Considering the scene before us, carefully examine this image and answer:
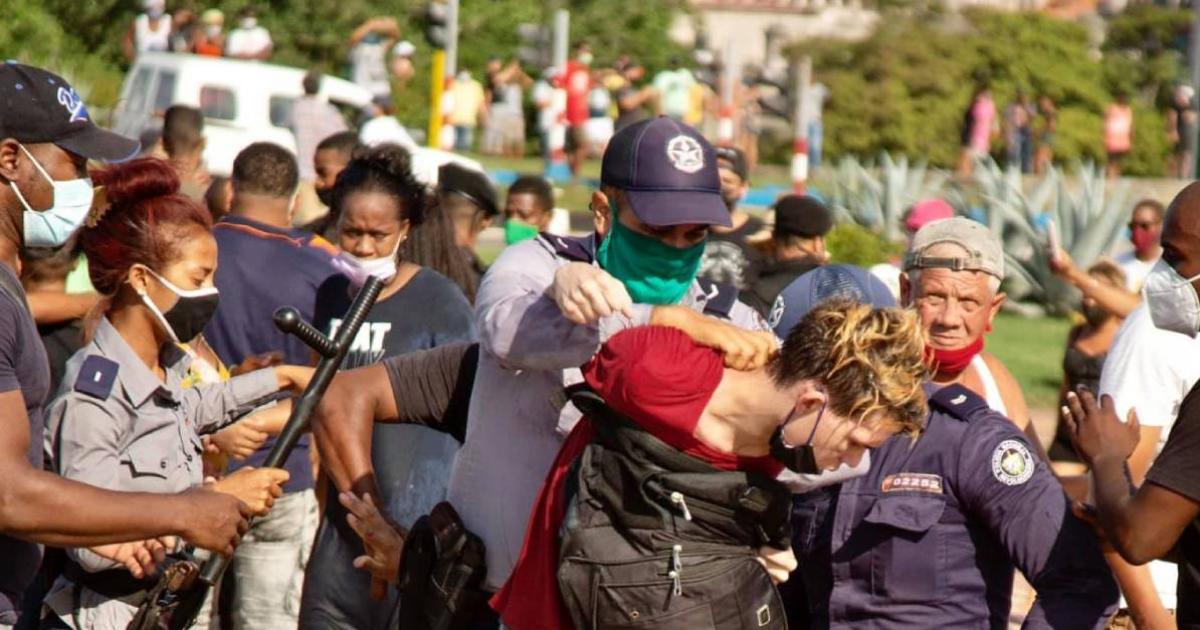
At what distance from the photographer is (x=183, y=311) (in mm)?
4602

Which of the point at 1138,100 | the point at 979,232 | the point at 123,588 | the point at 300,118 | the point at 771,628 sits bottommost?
the point at 1138,100

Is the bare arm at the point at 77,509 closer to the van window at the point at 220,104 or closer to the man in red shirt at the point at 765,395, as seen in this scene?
the man in red shirt at the point at 765,395

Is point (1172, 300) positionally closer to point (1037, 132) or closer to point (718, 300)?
point (718, 300)

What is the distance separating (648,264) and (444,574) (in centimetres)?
85

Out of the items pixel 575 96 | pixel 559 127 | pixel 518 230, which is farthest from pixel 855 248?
pixel 575 96

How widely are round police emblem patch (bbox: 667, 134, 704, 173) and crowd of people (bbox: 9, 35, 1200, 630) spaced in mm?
15

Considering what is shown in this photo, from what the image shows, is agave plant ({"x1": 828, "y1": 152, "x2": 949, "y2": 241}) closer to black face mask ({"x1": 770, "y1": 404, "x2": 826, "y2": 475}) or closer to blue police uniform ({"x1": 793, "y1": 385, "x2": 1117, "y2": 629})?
blue police uniform ({"x1": 793, "y1": 385, "x2": 1117, "y2": 629})

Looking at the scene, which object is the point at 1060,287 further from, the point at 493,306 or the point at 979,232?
the point at 493,306

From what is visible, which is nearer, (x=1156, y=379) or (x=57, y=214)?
(x=57, y=214)

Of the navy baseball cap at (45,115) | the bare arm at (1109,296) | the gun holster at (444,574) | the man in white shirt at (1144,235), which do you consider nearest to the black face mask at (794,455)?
the gun holster at (444,574)

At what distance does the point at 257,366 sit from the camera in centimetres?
539

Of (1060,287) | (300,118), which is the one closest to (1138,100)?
(1060,287)

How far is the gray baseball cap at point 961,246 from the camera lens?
4734 millimetres

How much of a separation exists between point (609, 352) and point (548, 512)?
1.22 feet
